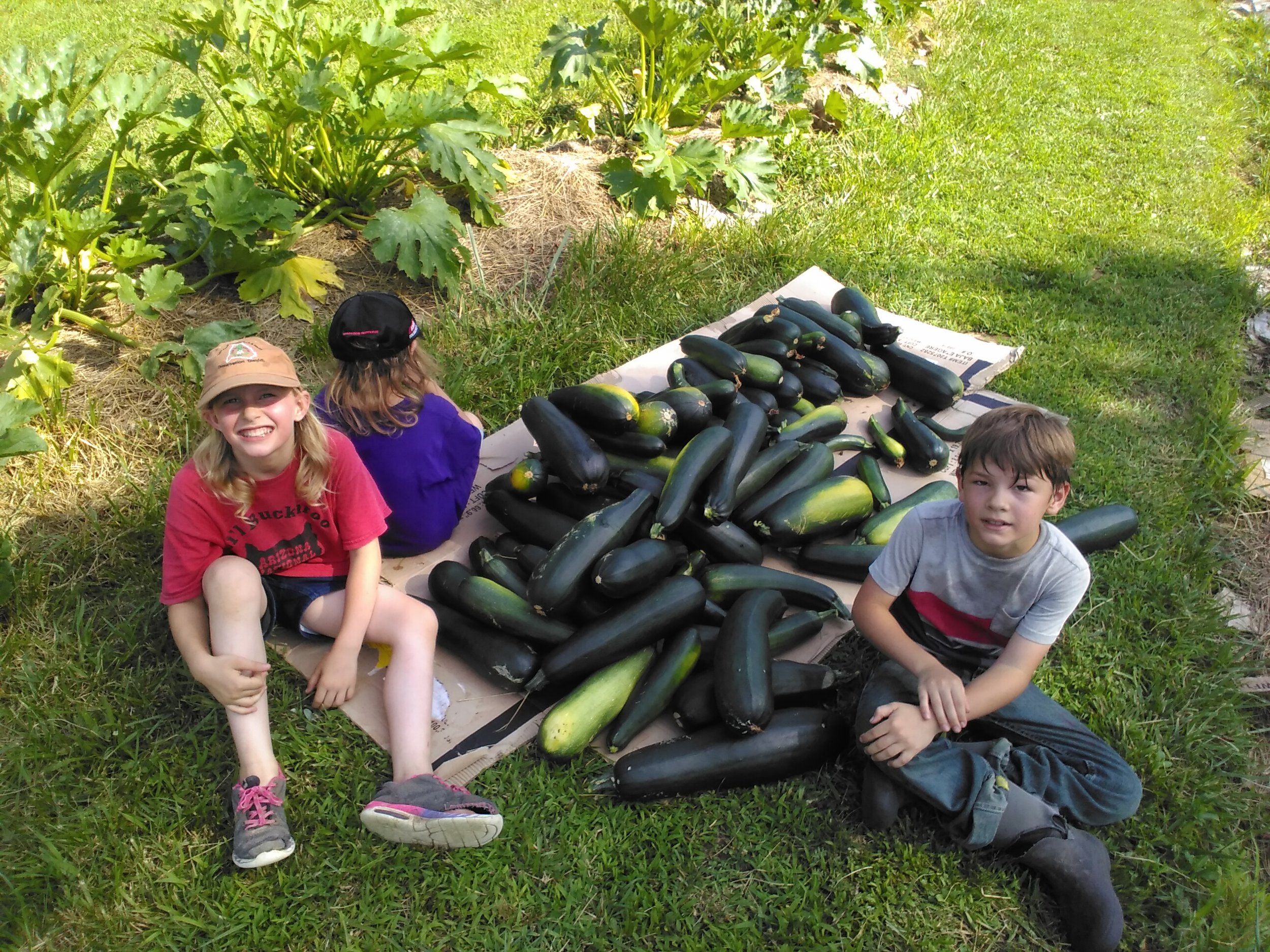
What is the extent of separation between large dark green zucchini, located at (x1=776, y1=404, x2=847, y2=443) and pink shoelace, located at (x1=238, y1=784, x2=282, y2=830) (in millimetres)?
2494

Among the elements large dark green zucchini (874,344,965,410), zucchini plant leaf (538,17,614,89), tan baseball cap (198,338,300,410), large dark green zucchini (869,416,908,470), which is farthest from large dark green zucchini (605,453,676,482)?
zucchini plant leaf (538,17,614,89)

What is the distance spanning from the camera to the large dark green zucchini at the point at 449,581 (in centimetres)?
333

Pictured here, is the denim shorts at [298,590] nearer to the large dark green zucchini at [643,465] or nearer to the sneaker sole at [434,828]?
the sneaker sole at [434,828]

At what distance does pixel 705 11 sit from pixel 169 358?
5029 millimetres

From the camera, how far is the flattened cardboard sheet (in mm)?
3029

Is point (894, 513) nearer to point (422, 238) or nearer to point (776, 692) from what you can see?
point (776, 692)

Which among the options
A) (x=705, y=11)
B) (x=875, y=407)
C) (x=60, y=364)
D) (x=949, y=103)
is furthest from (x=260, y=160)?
(x=949, y=103)

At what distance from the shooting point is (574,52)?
6.10 meters

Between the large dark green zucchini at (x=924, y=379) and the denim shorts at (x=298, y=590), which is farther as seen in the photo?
the large dark green zucchini at (x=924, y=379)

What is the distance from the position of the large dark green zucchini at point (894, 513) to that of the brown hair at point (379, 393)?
6.19 ft

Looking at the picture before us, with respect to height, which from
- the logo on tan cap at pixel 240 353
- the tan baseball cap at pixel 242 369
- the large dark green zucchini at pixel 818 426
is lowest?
the large dark green zucchini at pixel 818 426

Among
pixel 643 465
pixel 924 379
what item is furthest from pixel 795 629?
pixel 924 379

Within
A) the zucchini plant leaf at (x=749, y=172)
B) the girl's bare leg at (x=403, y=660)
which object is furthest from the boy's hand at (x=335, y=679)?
the zucchini plant leaf at (x=749, y=172)

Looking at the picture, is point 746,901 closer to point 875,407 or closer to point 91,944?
point 91,944
